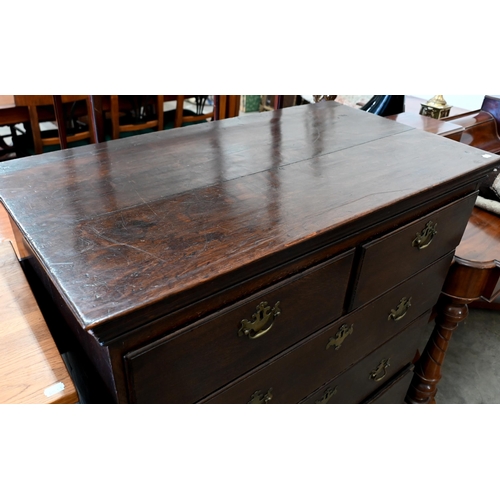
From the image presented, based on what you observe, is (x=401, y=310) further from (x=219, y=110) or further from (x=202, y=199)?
(x=219, y=110)

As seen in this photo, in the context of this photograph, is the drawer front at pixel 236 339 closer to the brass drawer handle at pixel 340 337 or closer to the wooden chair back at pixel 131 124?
the brass drawer handle at pixel 340 337

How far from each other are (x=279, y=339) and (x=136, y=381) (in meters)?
0.25

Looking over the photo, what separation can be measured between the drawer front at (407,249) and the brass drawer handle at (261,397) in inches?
8.4

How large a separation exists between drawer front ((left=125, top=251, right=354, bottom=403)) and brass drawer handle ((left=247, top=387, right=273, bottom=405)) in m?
0.08

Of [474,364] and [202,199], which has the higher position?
[202,199]

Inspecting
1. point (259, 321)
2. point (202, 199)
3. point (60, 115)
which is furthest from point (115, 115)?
point (259, 321)

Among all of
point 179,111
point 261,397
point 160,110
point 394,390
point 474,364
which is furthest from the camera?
point 179,111

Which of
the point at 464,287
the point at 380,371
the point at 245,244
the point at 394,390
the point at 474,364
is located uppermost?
the point at 245,244

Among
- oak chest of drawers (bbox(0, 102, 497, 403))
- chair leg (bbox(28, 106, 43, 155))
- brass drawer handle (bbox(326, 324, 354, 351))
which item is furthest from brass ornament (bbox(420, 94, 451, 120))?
chair leg (bbox(28, 106, 43, 155))

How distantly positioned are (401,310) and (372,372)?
0.18m

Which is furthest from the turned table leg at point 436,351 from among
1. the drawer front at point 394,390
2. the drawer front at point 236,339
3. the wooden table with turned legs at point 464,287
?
the drawer front at point 236,339


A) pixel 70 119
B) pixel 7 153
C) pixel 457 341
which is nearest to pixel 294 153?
pixel 457 341

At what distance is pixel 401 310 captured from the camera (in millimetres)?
957

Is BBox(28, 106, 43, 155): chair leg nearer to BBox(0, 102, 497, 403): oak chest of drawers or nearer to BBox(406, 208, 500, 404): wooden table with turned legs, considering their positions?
BBox(0, 102, 497, 403): oak chest of drawers
